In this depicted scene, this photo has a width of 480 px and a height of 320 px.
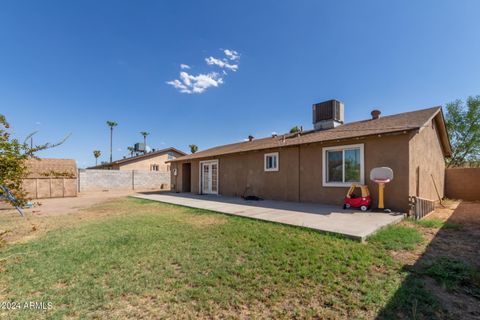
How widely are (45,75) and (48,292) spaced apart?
51.2 ft

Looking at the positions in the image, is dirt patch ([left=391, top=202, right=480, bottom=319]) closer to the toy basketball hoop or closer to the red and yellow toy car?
the toy basketball hoop

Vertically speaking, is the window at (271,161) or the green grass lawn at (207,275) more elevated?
the window at (271,161)

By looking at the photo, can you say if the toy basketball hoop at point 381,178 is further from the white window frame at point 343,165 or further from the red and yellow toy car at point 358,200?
the white window frame at point 343,165

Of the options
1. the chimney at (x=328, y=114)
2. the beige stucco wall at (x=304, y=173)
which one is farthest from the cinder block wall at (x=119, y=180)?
the chimney at (x=328, y=114)

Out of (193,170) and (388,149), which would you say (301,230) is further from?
(193,170)

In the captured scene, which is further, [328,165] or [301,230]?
[328,165]

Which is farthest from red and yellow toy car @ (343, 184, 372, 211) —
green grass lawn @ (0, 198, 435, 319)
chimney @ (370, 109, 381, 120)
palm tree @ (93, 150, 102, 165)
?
palm tree @ (93, 150, 102, 165)

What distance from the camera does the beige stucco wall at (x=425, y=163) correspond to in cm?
750

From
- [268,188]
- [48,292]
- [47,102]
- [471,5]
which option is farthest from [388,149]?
[47,102]

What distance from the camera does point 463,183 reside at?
42.2 feet

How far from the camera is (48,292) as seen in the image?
2898 millimetres

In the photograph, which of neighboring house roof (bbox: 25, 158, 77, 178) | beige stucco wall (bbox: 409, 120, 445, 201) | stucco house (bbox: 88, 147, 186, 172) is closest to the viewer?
beige stucco wall (bbox: 409, 120, 445, 201)

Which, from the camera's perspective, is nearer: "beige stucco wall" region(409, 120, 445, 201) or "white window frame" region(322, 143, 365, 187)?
"beige stucco wall" region(409, 120, 445, 201)

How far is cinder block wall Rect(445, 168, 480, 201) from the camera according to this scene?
12.3 meters
